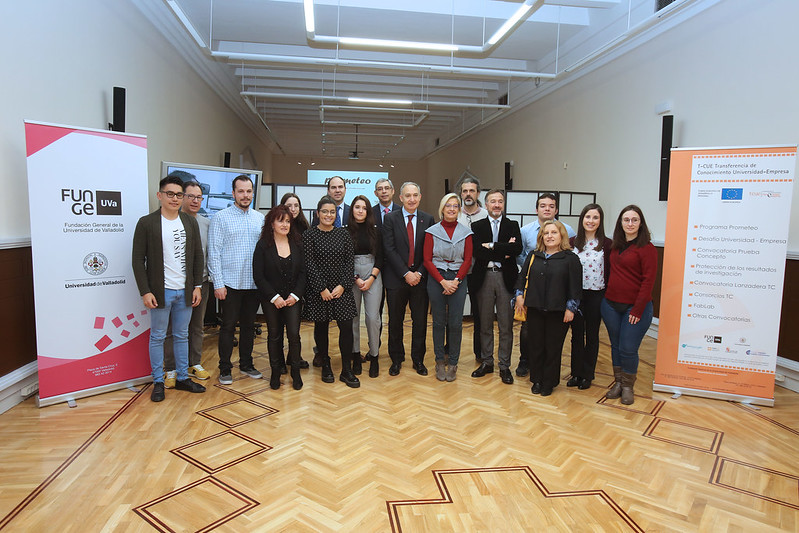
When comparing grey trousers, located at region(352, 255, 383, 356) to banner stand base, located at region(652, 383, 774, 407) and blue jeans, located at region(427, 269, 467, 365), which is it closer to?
blue jeans, located at region(427, 269, 467, 365)

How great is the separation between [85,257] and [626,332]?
3975mm

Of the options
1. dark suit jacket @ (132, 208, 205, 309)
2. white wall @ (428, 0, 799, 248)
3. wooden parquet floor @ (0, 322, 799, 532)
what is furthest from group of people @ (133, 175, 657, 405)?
white wall @ (428, 0, 799, 248)

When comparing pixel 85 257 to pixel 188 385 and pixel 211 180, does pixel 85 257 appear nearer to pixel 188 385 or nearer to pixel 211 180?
pixel 188 385

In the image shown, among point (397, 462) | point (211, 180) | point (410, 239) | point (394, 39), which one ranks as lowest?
point (397, 462)

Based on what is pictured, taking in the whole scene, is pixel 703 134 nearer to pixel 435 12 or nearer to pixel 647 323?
pixel 647 323

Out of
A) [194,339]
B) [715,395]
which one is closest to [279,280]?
[194,339]

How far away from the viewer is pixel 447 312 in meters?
3.91

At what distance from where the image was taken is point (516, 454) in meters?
2.66

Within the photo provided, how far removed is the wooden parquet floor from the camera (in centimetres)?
208

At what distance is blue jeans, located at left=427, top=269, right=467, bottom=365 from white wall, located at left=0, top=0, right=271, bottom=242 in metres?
3.06

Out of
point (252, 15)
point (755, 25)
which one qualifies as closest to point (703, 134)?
point (755, 25)

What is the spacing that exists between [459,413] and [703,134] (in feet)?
13.8

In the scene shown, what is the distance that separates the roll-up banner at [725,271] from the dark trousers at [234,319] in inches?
131

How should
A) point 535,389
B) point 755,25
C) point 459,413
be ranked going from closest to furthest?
point 459,413 < point 535,389 < point 755,25
